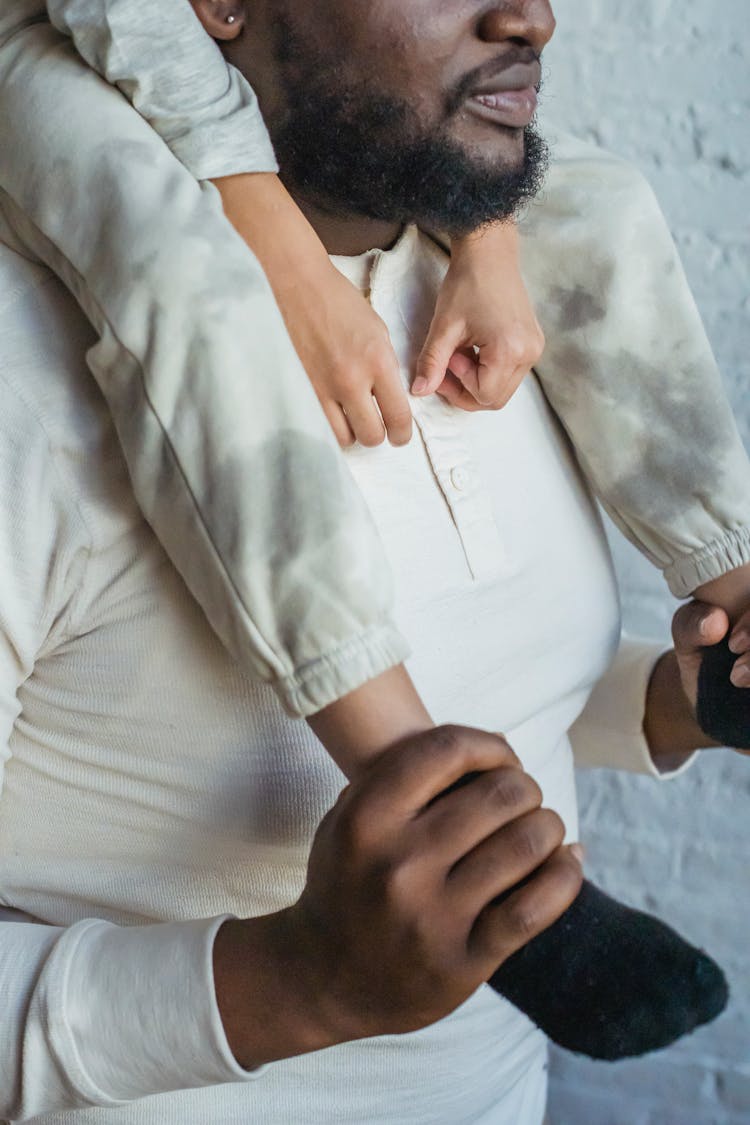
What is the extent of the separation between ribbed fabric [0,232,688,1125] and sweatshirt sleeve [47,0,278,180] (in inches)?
4.7

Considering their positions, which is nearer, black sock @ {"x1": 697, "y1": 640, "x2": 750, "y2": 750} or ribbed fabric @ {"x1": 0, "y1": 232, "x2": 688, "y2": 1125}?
ribbed fabric @ {"x1": 0, "y1": 232, "x2": 688, "y2": 1125}

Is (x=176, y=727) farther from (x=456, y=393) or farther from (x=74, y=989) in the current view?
(x=456, y=393)

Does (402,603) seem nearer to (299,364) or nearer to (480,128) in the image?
(299,364)

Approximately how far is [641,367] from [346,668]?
1.27 ft

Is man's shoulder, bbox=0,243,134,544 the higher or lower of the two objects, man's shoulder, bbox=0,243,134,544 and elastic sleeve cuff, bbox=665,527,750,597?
the higher

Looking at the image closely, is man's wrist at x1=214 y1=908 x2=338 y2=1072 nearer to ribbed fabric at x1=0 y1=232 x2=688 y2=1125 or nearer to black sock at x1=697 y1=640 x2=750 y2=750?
ribbed fabric at x1=0 y1=232 x2=688 y2=1125

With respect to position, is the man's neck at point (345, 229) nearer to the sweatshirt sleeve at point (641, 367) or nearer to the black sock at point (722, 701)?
the sweatshirt sleeve at point (641, 367)

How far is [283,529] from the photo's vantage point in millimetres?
613

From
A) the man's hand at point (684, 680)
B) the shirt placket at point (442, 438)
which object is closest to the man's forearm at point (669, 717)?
the man's hand at point (684, 680)

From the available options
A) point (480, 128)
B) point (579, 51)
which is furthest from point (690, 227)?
point (480, 128)

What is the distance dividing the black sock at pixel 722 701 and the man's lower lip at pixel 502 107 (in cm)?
39

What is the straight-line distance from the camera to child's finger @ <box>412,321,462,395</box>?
0.79 metres

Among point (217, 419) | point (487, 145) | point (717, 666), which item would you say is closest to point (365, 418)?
point (217, 419)

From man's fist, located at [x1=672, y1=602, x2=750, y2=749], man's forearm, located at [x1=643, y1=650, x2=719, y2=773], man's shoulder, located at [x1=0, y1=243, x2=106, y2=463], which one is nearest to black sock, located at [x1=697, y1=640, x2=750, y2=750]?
man's fist, located at [x1=672, y1=602, x2=750, y2=749]
